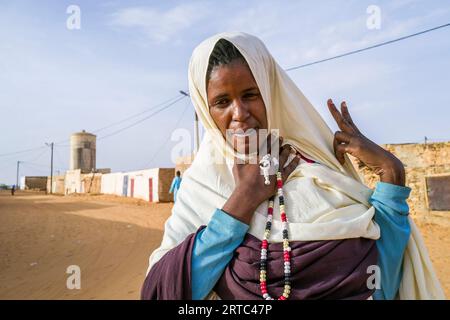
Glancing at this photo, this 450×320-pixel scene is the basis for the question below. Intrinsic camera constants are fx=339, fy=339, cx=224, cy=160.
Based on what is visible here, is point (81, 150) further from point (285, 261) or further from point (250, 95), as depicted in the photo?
point (285, 261)

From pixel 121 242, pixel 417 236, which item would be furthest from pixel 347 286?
pixel 121 242

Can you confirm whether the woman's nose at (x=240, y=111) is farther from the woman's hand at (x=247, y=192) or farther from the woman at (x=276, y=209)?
the woman's hand at (x=247, y=192)

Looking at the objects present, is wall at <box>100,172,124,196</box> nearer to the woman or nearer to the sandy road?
the sandy road

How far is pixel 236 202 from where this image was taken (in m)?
1.06

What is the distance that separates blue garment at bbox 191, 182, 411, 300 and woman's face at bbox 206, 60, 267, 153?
30 centimetres

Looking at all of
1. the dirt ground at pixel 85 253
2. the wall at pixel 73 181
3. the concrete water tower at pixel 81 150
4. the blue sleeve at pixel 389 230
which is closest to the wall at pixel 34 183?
the wall at pixel 73 181

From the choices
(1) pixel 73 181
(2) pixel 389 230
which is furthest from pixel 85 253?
(1) pixel 73 181

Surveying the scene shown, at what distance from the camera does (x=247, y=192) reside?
1.07 metres

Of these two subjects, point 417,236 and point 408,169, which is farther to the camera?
point 408,169

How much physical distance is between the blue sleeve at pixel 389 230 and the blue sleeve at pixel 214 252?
44 cm

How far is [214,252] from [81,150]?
39.5m

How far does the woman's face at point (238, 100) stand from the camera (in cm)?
115
